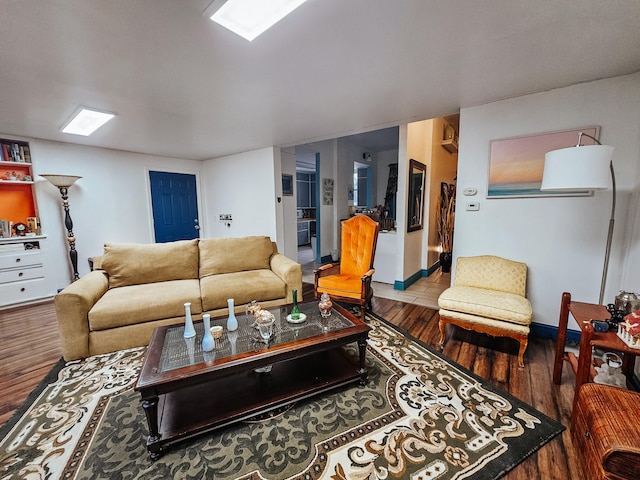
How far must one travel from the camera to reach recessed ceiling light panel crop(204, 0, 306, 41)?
1.32 m

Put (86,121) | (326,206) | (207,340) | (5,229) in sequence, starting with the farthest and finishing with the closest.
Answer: (326,206) → (5,229) → (86,121) → (207,340)

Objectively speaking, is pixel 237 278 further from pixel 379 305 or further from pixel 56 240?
pixel 56 240

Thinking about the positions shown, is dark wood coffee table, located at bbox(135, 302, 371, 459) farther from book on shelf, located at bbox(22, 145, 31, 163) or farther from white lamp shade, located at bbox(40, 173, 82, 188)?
book on shelf, located at bbox(22, 145, 31, 163)

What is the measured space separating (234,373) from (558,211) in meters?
2.99

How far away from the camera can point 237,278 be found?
2838 mm

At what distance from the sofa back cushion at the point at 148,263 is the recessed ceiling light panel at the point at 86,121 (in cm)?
143

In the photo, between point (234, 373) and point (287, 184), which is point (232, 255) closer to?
point (234, 373)

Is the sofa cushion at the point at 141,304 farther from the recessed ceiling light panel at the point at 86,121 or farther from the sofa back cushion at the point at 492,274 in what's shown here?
the sofa back cushion at the point at 492,274

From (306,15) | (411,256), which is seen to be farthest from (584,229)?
(306,15)

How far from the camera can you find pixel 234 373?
4.66 ft

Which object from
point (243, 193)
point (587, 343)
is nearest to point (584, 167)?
point (587, 343)

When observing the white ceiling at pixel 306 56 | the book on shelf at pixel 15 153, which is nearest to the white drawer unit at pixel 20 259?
the book on shelf at pixel 15 153

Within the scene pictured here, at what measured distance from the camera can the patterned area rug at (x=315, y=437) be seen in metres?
1.23

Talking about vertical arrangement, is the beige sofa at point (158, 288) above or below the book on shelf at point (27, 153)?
below
